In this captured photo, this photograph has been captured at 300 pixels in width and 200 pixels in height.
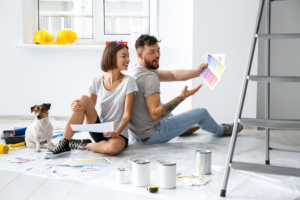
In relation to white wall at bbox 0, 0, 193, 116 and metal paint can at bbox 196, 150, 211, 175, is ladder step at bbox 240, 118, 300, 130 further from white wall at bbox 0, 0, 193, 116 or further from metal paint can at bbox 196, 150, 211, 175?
white wall at bbox 0, 0, 193, 116

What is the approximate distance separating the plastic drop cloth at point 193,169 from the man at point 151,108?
106 millimetres

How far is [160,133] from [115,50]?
27.6 inches

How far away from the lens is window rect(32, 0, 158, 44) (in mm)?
4168

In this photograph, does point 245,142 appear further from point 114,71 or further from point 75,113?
point 75,113

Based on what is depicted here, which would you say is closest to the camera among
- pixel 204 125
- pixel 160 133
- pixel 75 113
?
pixel 75 113

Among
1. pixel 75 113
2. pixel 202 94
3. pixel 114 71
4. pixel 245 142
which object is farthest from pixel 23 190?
pixel 202 94

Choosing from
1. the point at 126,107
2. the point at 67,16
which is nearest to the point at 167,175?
the point at 126,107

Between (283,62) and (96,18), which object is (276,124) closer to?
(283,62)

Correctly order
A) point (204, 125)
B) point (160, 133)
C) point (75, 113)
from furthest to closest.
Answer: point (204, 125), point (160, 133), point (75, 113)

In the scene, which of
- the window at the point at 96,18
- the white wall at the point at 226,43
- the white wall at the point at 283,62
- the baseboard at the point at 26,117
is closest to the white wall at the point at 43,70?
the baseboard at the point at 26,117

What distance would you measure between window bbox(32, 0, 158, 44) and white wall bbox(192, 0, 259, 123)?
3.17 feet

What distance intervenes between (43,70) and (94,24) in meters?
0.85

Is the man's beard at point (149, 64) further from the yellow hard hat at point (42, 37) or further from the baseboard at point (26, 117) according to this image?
the yellow hard hat at point (42, 37)

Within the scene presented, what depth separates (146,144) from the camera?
2547 mm
